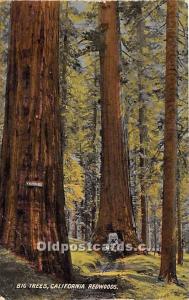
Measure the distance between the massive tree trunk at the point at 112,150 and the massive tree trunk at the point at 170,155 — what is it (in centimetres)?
35

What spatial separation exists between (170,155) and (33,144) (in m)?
1.36

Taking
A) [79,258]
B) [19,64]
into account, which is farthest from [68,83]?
[79,258]

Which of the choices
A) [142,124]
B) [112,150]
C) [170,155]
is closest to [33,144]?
[112,150]

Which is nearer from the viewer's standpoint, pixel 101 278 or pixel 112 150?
pixel 101 278

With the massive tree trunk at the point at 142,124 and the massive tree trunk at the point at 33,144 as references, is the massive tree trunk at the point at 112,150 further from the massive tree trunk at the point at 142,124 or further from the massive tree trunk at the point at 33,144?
the massive tree trunk at the point at 33,144

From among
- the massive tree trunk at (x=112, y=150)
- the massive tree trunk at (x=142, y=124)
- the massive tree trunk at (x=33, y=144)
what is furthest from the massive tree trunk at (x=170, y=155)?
the massive tree trunk at (x=33, y=144)

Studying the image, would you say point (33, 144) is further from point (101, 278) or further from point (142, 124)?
point (101, 278)

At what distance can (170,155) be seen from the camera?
571 cm

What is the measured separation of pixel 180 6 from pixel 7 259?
9.80 feet

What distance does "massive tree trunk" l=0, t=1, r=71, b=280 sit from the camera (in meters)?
5.42

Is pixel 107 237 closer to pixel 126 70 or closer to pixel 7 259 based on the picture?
pixel 7 259

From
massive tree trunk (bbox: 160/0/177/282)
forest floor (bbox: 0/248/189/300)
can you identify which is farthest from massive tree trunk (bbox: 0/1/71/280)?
massive tree trunk (bbox: 160/0/177/282)

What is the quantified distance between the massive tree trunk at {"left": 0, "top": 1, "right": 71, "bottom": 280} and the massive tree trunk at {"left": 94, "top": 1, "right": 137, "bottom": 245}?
1.47ft

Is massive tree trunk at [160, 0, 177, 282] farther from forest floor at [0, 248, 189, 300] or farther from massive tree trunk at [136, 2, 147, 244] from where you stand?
massive tree trunk at [136, 2, 147, 244]
